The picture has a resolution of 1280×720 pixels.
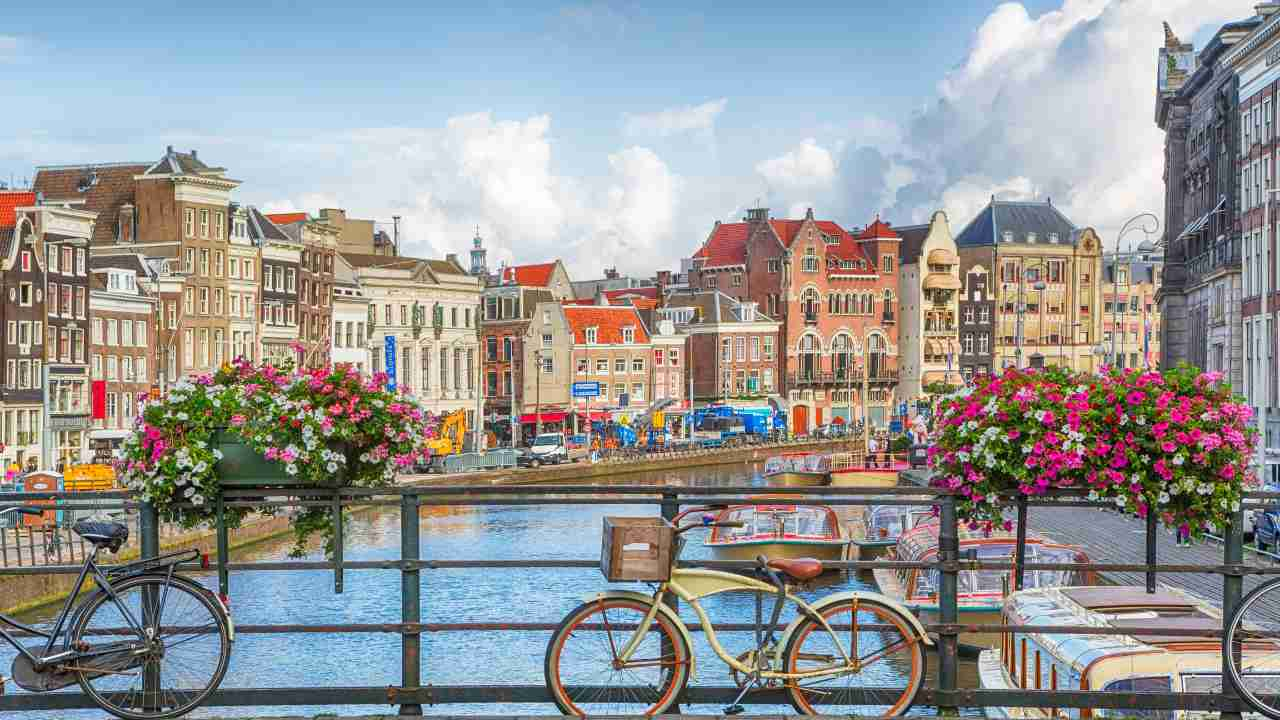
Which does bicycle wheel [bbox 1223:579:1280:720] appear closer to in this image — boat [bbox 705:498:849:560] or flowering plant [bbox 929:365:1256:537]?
flowering plant [bbox 929:365:1256:537]

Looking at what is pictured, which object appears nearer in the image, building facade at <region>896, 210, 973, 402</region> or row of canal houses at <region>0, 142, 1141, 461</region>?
row of canal houses at <region>0, 142, 1141, 461</region>

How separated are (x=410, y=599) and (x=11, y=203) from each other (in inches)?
2449

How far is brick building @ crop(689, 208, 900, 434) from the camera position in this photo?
123 m

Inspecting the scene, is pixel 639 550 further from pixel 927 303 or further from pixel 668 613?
pixel 927 303

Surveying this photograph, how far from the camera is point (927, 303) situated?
5212 inches

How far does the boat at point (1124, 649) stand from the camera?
34.2 feet

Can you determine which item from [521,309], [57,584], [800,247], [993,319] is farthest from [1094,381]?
[993,319]

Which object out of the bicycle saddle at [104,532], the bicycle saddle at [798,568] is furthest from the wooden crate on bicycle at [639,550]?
the bicycle saddle at [104,532]

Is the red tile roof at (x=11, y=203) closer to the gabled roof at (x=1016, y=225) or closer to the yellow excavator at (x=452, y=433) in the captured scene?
the yellow excavator at (x=452, y=433)

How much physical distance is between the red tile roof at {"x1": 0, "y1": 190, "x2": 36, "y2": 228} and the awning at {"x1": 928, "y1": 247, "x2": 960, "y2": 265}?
78.7m

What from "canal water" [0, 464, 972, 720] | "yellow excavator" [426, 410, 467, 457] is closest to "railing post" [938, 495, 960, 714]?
"canal water" [0, 464, 972, 720]

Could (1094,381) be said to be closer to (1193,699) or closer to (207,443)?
(1193,699)

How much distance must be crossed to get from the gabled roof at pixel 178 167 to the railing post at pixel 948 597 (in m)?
73.0

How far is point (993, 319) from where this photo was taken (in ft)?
445
